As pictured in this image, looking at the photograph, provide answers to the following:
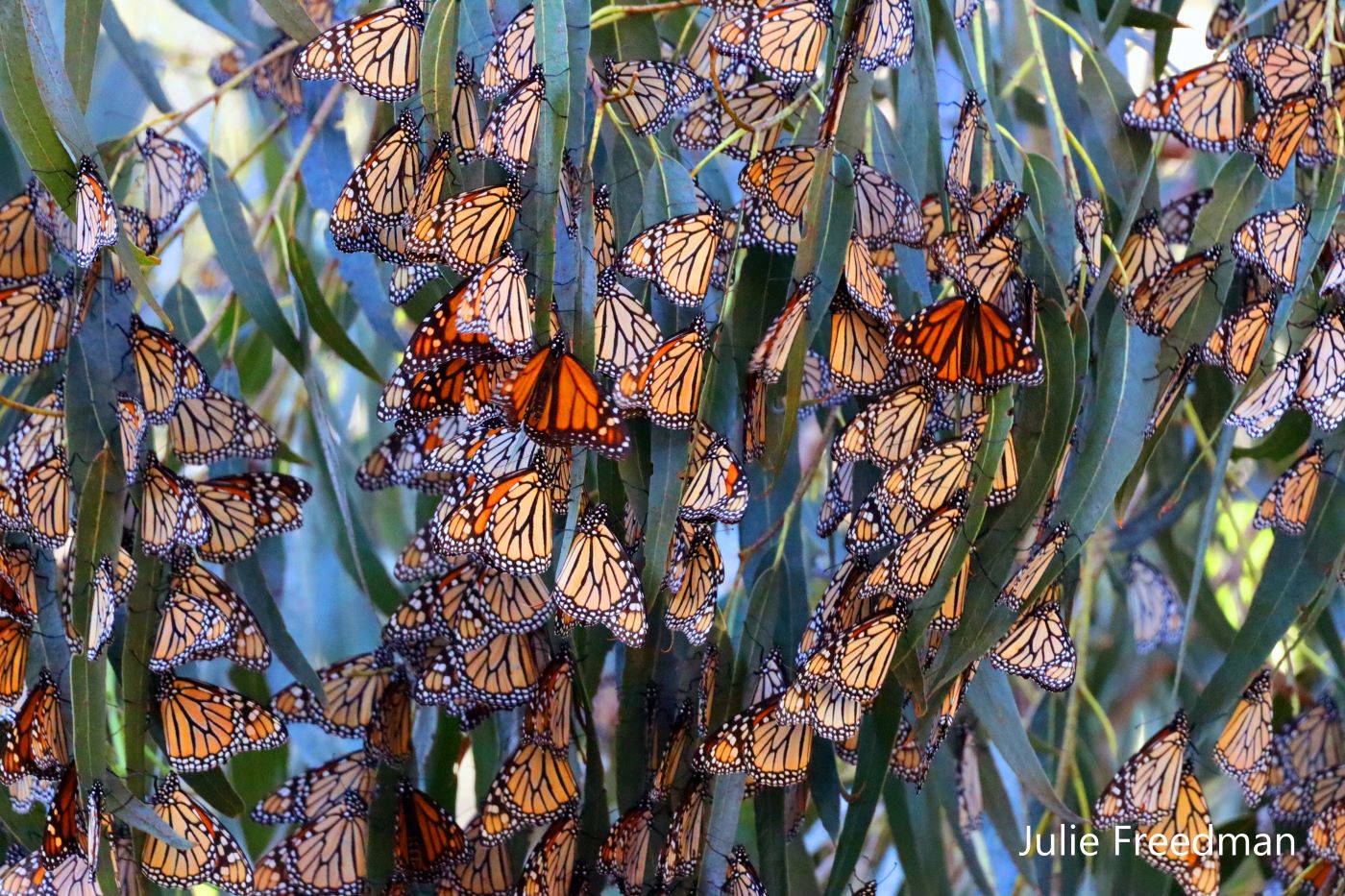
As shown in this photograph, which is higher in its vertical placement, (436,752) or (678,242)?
(678,242)

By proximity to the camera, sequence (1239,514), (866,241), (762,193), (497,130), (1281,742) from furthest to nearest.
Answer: (1239,514) → (1281,742) → (866,241) → (762,193) → (497,130)

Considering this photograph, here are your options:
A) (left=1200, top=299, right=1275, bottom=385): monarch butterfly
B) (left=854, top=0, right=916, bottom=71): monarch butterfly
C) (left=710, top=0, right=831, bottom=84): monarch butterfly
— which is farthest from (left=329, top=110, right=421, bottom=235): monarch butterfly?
(left=1200, top=299, right=1275, bottom=385): monarch butterfly

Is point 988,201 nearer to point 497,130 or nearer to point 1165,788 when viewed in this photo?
point 497,130

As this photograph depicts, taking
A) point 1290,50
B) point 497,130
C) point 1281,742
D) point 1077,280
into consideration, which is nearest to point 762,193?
point 497,130

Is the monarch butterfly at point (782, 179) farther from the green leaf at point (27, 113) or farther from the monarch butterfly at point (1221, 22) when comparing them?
the monarch butterfly at point (1221, 22)

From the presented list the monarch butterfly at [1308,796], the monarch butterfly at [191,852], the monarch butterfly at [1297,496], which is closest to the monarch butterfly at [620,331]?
the monarch butterfly at [191,852]

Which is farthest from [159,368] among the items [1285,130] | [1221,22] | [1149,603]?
[1149,603]
